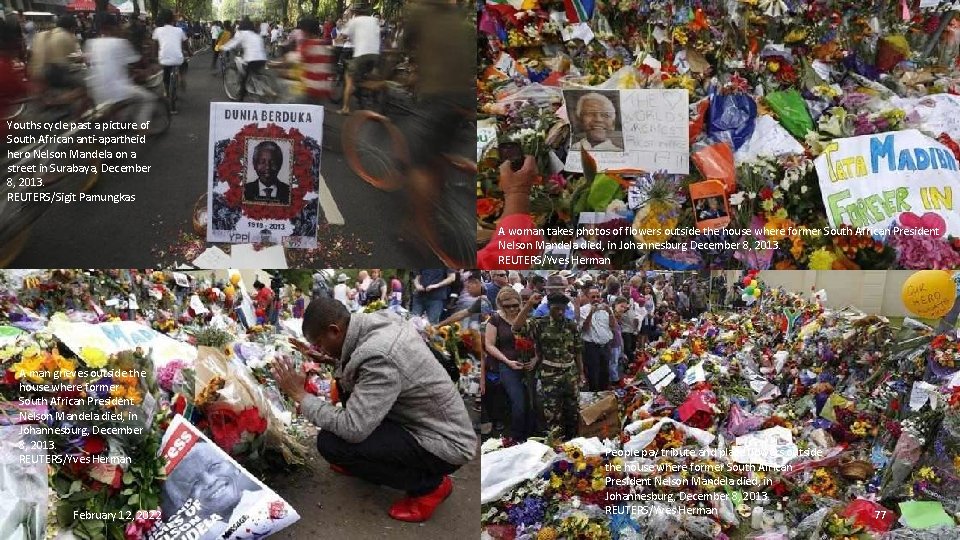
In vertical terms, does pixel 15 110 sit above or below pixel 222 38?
below

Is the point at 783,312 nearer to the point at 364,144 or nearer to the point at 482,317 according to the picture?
the point at 482,317

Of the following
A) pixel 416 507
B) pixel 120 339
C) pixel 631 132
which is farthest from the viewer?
pixel 631 132

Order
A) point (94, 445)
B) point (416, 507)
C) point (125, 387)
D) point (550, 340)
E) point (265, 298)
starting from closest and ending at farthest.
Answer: point (94, 445) < point (125, 387) < point (416, 507) < point (550, 340) < point (265, 298)

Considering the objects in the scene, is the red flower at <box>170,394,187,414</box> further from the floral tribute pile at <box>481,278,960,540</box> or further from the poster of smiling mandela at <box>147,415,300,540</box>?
the floral tribute pile at <box>481,278,960,540</box>

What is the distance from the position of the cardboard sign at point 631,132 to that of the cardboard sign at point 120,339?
2010 millimetres

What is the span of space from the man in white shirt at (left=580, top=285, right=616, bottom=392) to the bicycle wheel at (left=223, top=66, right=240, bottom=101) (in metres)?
1.89

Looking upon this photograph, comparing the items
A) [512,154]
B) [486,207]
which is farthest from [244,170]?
[512,154]

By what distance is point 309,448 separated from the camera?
3.49m

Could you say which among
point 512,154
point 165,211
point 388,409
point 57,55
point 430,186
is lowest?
point 388,409

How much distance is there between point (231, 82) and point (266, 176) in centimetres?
47

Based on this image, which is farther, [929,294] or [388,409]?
[929,294]

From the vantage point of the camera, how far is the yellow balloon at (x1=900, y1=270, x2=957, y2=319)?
3.44 meters

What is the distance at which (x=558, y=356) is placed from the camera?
3406 mm

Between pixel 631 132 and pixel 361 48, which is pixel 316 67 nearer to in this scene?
pixel 361 48
